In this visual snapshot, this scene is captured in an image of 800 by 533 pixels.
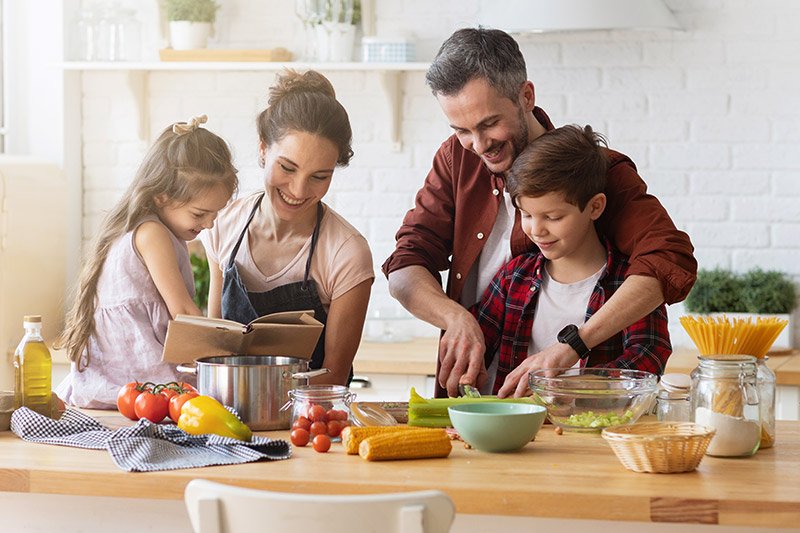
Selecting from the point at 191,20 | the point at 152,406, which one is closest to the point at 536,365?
the point at 152,406

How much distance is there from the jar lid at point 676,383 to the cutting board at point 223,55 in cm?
247

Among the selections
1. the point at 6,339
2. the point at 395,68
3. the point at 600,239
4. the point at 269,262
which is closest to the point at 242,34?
the point at 395,68

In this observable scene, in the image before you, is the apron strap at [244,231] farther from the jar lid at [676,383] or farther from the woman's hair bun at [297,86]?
the jar lid at [676,383]

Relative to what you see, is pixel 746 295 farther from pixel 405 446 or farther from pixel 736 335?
pixel 405 446

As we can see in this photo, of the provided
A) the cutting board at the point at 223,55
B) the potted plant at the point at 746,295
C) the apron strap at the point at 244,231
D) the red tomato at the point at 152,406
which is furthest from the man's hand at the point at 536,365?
the cutting board at the point at 223,55

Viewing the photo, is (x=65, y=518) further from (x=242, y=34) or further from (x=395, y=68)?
(x=242, y=34)

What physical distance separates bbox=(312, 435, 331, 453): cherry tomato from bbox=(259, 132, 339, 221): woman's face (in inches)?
30.8

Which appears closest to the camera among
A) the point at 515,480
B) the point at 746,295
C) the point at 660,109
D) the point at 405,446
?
the point at 515,480

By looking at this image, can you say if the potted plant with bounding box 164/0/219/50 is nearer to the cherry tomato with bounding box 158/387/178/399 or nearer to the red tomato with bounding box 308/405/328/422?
the cherry tomato with bounding box 158/387/178/399

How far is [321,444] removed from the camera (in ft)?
6.73

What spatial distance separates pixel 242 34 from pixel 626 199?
2226 millimetres

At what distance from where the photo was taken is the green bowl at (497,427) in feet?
6.65

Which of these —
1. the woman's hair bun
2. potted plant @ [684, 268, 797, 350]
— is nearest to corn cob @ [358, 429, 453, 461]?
the woman's hair bun

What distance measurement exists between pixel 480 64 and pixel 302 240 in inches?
24.9
